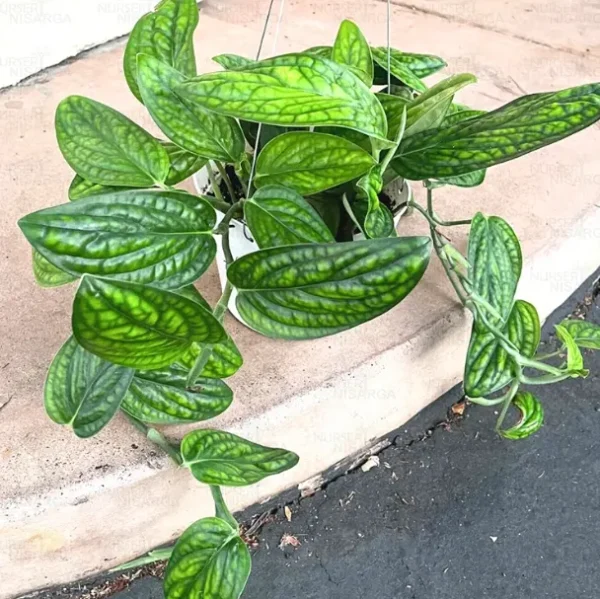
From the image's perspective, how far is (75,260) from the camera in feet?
1.78

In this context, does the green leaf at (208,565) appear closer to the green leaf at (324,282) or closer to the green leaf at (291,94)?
the green leaf at (324,282)

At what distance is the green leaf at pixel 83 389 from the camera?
0.67 m

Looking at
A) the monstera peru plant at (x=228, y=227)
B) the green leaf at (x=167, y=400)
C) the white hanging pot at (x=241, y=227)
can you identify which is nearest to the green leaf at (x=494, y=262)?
the monstera peru plant at (x=228, y=227)

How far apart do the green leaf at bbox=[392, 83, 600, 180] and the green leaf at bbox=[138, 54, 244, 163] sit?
7.2 inches

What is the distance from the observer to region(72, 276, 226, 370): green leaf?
0.48 meters

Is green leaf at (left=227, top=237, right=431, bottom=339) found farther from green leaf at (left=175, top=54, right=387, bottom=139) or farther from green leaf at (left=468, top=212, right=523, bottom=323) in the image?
green leaf at (left=468, top=212, right=523, bottom=323)

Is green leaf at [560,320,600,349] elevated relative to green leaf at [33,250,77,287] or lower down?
lower down

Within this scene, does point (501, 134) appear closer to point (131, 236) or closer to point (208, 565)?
point (131, 236)

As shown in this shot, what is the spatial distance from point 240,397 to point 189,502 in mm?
149

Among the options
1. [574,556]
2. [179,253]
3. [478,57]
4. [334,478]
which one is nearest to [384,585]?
[334,478]

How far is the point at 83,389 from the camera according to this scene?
713 millimetres

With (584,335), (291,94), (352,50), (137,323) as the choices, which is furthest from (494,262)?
(137,323)

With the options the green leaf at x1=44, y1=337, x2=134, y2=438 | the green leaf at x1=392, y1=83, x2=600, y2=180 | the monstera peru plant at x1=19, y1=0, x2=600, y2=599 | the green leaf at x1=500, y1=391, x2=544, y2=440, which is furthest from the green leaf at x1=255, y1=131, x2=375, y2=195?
the green leaf at x1=500, y1=391, x2=544, y2=440

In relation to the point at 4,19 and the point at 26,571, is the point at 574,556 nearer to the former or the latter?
the point at 26,571
